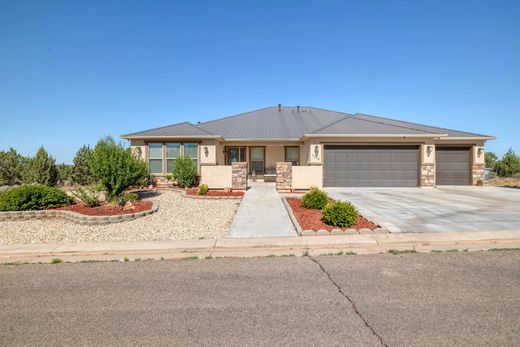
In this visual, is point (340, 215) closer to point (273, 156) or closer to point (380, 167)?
point (380, 167)

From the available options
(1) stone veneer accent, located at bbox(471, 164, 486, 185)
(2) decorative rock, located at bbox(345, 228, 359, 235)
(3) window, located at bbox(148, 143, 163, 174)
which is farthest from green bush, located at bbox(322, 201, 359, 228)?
(1) stone veneer accent, located at bbox(471, 164, 486, 185)

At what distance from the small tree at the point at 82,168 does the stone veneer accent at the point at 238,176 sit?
10.6m

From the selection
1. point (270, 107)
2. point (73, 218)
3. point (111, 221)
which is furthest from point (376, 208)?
point (270, 107)

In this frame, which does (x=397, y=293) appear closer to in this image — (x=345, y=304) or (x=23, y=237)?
(x=345, y=304)

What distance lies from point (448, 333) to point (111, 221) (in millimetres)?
9091

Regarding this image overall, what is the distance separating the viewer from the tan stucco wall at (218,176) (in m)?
14.9

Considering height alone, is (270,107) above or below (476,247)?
above

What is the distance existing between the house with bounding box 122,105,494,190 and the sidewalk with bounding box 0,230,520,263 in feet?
27.7

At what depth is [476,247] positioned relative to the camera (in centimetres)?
580

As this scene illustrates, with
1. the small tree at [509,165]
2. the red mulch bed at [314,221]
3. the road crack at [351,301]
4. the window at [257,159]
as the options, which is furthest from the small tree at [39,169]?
the small tree at [509,165]

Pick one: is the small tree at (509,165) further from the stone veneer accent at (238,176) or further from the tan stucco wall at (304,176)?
the stone veneer accent at (238,176)

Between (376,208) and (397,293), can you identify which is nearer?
(397,293)

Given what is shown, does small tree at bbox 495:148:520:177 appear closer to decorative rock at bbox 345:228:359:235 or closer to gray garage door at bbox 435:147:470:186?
gray garage door at bbox 435:147:470:186

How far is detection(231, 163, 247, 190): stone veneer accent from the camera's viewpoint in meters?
14.7
